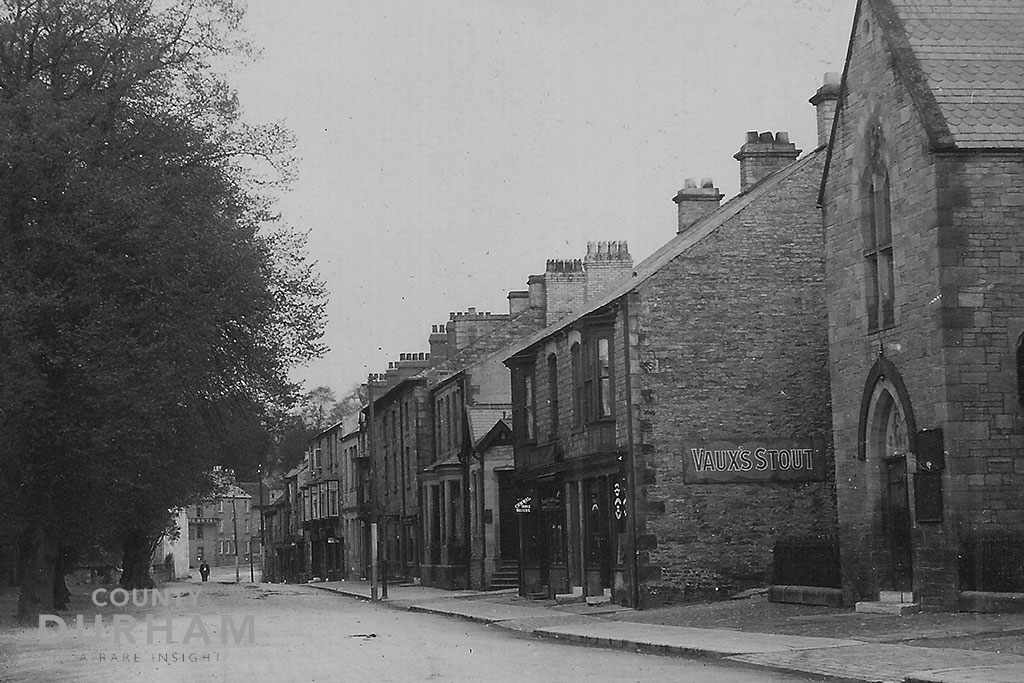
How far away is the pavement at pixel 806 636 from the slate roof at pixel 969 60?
775 centimetres

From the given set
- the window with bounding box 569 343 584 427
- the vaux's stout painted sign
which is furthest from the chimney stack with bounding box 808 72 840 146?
the window with bounding box 569 343 584 427

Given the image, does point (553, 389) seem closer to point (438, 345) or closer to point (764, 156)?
point (764, 156)

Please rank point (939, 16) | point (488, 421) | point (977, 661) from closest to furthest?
point (977, 661) < point (939, 16) < point (488, 421)

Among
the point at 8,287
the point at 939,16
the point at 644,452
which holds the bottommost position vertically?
the point at 644,452

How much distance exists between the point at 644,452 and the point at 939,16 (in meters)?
11.3

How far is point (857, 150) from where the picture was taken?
26906 mm

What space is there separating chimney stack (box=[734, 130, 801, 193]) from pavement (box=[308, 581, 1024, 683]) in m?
12.0

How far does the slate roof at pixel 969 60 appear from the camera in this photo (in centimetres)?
2420

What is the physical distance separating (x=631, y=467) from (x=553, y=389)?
6.54m

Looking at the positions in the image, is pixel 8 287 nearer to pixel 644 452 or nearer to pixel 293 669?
pixel 644 452

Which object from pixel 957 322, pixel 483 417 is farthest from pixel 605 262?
pixel 957 322

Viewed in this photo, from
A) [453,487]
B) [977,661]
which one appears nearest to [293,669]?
[977,661]

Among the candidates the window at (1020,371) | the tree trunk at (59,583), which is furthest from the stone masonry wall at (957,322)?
the tree trunk at (59,583)

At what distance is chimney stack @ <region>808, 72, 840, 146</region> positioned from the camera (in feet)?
115
